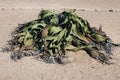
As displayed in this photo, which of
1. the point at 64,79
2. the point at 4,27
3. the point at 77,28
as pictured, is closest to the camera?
the point at 64,79

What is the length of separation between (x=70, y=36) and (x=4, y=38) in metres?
1.68

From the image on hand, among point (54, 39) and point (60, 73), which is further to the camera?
point (54, 39)

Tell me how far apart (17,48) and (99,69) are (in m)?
1.81

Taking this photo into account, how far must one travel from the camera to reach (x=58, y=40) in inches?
264

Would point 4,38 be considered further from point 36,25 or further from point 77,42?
point 77,42

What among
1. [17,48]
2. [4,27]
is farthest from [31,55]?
[4,27]

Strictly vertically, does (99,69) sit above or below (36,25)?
below

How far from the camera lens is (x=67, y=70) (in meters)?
6.09

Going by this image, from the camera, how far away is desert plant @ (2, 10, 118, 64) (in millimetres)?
6570

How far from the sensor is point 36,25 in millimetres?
7156

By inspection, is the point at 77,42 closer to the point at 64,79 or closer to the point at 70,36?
the point at 70,36

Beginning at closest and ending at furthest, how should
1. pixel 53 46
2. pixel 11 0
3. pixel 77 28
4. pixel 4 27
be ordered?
1. pixel 53 46
2. pixel 77 28
3. pixel 4 27
4. pixel 11 0

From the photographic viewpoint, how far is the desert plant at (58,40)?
6570 mm

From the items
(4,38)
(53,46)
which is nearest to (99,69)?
(53,46)
